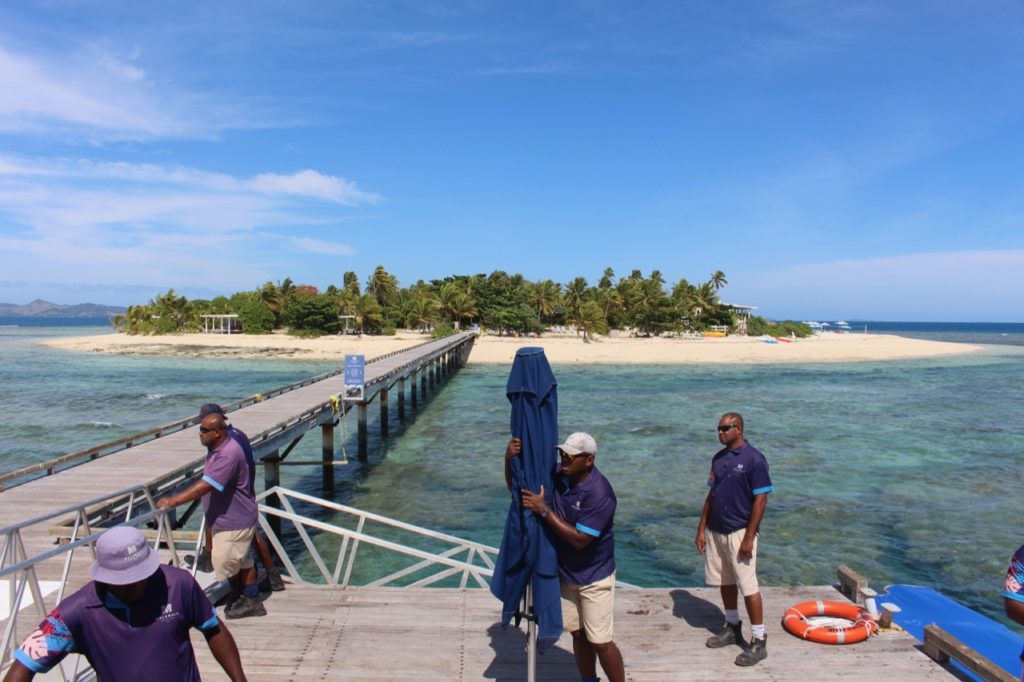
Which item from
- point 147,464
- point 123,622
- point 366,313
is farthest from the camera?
point 366,313

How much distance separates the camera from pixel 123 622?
2.68 m

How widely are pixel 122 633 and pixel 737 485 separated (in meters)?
4.33

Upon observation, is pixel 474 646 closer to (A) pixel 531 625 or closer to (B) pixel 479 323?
(A) pixel 531 625

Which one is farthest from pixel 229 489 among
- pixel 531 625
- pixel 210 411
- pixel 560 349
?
pixel 560 349

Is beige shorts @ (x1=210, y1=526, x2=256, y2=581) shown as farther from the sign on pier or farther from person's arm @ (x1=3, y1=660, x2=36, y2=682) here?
the sign on pier

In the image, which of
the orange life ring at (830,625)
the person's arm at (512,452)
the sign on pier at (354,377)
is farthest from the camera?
the sign on pier at (354,377)

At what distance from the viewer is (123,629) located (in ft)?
8.79

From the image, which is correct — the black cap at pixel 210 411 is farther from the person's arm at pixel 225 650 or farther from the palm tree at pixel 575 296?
the palm tree at pixel 575 296

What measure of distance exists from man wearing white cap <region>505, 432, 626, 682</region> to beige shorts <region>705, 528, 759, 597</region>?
145 centimetres

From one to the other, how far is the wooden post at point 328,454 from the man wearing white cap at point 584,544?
13.1 metres

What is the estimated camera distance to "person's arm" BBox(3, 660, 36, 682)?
8.27 feet

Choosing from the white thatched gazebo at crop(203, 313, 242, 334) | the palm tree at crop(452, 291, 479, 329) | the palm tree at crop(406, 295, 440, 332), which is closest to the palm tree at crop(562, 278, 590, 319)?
the palm tree at crop(452, 291, 479, 329)

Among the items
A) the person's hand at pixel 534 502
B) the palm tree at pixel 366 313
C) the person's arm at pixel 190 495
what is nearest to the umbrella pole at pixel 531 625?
the person's hand at pixel 534 502

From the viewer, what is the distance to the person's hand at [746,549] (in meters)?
5.23
